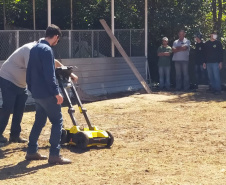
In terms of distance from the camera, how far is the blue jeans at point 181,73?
60.3 ft

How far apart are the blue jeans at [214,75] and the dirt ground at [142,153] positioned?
142 inches

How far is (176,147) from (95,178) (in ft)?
7.75

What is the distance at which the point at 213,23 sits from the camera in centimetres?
2105

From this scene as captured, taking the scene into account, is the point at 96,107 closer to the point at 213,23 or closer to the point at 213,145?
the point at 213,145

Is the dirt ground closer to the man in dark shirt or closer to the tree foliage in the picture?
the man in dark shirt

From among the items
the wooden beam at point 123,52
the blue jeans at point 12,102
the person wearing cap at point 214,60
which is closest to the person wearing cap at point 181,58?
the person wearing cap at point 214,60

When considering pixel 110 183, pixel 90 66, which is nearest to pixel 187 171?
pixel 110 183

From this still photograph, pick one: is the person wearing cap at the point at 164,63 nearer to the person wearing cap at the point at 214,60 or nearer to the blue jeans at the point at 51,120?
the person wearing cap at the point at 214,60

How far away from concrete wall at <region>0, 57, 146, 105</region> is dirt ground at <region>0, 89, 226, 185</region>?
9.86 feet

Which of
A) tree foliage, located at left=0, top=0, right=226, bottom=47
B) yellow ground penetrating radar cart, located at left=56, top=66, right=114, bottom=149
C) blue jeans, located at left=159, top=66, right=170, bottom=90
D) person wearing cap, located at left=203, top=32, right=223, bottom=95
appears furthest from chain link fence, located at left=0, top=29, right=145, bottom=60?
yellow ground penetrating radar cart, located at left=56, top=66, right=114, bottom=149

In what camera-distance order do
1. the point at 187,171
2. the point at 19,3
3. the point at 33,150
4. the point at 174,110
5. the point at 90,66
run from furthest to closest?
the point at 19,3 < the point at 90,66 < the point at 174,110 < the point at 33,150 < the point at 187,171

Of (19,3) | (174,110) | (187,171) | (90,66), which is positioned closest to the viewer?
(187,171)

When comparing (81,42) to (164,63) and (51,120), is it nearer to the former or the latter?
(164,63)

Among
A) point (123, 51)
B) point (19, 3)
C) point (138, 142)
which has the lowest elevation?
point (138, 142)
